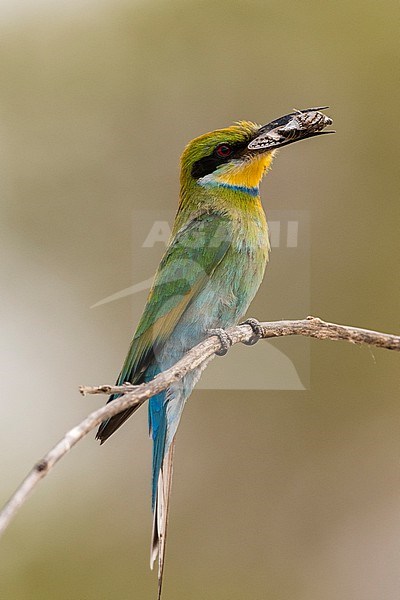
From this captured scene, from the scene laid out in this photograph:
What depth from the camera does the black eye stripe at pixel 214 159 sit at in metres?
2.17

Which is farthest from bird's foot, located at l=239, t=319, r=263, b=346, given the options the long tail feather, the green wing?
the long tail feather

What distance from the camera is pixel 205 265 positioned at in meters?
2.07

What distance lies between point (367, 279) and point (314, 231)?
0.91 ft

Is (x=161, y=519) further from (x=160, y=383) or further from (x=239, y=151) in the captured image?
(x=239, y=151)

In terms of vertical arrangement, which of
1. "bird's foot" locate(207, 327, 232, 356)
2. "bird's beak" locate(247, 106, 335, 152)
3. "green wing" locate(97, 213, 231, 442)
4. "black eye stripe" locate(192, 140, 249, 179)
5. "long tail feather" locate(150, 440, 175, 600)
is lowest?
"long tail feather" locate(150, 440, 175, 600)

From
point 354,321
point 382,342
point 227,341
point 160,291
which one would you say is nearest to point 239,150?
point 160,291

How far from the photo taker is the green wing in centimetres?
200

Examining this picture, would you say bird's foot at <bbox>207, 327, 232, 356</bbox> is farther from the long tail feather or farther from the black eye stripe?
the black eye stripe

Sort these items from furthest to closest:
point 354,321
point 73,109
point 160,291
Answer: point 73,109 < point 354,321 < point 160,291

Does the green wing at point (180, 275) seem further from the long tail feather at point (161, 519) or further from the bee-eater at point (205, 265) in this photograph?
the long tail feather at point (161, 519)

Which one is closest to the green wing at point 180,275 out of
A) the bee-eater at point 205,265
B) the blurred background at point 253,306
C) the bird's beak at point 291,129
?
the bee-eater at point 205,265

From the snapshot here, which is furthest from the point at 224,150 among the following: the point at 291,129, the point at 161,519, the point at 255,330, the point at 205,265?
the point at 161,519

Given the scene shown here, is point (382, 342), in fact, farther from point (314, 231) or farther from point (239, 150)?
point (314, 231)

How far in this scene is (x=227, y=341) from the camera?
74.2 inches
